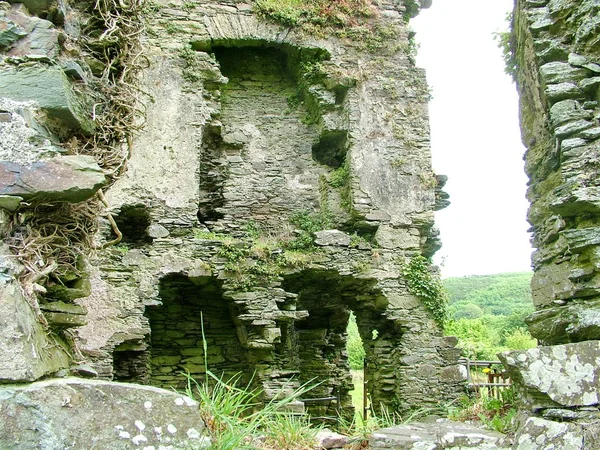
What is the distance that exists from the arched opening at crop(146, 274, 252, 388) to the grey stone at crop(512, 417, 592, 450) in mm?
6252

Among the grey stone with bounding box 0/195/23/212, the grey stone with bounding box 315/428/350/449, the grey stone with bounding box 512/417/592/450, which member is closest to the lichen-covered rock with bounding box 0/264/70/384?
the grey stone with bounding box 0/195/23/212

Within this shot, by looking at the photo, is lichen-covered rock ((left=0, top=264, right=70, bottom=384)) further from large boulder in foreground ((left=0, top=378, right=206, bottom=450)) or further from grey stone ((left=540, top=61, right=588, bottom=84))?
grey stone ((left=540, top=61, right=588, bottom=84))

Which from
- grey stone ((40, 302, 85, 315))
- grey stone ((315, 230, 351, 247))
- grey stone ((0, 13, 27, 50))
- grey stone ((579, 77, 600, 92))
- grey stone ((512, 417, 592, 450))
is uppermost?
grey stone ((579, 77, 600, 92))

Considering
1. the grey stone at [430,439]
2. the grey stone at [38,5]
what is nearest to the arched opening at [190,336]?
the grey stone at [430,439]

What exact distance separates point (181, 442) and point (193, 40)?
850 centimetres

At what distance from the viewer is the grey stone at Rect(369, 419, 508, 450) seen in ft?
10.8

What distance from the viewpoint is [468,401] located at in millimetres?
8008

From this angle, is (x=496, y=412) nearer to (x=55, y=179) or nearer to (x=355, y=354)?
(x=55, y=179)

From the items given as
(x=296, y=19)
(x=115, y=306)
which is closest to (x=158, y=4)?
(x=296, y=19)

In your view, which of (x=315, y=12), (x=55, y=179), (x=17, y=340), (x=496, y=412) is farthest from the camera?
(x=315, y=12)

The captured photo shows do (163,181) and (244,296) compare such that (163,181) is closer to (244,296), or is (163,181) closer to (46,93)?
(244,296)

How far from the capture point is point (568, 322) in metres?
3.48

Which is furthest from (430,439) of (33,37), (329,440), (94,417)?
(33,37)

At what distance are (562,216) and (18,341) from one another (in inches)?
138
